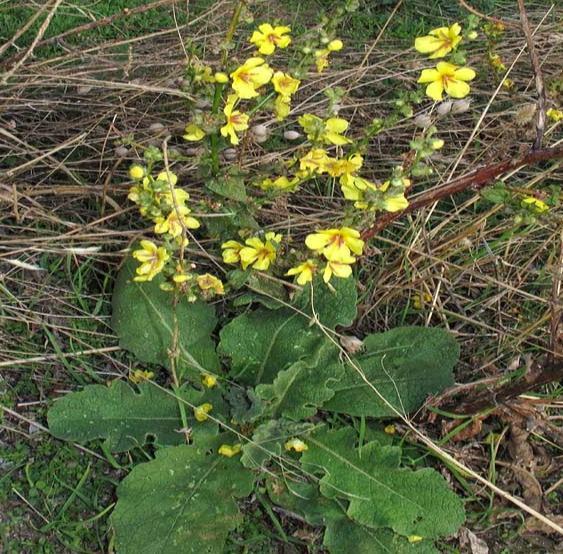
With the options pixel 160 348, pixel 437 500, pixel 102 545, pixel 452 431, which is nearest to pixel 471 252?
pixel 452 431

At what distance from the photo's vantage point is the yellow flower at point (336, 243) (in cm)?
166

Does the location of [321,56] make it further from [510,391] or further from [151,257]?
[510,391]

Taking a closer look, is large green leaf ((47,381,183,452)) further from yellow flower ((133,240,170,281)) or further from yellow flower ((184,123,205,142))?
yellow flower ((184,123,205,142))

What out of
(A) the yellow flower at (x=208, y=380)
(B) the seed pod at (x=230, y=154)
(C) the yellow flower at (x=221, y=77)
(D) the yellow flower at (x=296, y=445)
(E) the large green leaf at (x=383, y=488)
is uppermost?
(C) the yellow flower at (x=221, y=77)

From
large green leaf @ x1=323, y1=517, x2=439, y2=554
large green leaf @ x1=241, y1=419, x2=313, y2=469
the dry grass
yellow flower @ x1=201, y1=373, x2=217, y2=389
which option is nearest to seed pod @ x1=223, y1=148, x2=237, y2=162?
the dry grass

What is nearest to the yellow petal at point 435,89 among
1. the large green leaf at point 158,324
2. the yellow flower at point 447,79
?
the yellow flower at point 447,79

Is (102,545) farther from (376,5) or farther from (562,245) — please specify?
(376,5)

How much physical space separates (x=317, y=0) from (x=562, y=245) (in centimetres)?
134

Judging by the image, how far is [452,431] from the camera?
185cm

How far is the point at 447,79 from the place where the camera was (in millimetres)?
1633

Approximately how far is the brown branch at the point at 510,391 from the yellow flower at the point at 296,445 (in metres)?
0.38

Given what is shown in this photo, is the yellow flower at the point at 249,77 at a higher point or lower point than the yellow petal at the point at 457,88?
higher

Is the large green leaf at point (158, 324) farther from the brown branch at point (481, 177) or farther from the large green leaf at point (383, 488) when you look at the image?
the brown branch at point (481, 177)

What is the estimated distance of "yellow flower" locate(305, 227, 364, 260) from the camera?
1660 mm
